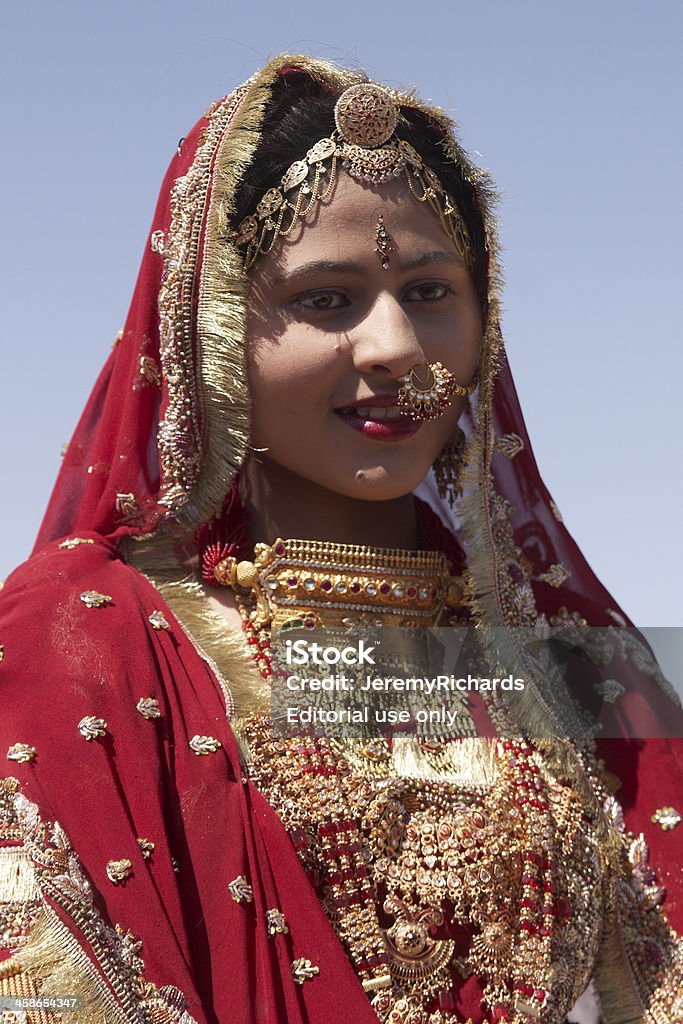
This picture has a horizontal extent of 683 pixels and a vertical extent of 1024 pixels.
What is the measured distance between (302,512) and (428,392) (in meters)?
0.38

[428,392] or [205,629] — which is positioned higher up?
[428,392]

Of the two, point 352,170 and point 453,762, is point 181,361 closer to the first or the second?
point 352,170

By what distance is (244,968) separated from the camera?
242 cm

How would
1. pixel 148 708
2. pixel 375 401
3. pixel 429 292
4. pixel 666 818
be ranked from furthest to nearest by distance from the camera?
pixel 666 818 → pixel 429 292 → pixel 375 401 → pixel 148 708

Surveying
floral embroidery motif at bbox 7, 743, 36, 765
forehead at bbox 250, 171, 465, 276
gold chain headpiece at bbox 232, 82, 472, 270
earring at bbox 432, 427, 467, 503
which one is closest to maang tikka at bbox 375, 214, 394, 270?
forehead at bbox 250, 171, 465, 276

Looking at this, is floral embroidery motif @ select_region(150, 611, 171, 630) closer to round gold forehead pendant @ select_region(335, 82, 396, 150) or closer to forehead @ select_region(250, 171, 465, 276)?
forehead @ select_region(250, 171, 465, 276)

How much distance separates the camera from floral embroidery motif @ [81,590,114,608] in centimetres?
268

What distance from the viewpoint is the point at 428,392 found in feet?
9.30

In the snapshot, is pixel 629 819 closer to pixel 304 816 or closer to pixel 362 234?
pixel 304 816

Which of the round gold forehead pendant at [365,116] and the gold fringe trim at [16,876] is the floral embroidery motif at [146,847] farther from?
the round gold forehead pendant at [365,116]

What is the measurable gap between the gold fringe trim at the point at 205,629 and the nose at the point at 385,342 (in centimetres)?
55

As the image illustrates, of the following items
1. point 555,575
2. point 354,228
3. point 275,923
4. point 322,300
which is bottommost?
point 275,923

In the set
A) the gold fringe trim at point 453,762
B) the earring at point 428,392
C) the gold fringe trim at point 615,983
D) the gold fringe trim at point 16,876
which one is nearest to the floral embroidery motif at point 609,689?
the gold fringe trim at point 453,762

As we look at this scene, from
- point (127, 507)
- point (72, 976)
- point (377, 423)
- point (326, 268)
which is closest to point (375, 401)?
point (377, 423)
